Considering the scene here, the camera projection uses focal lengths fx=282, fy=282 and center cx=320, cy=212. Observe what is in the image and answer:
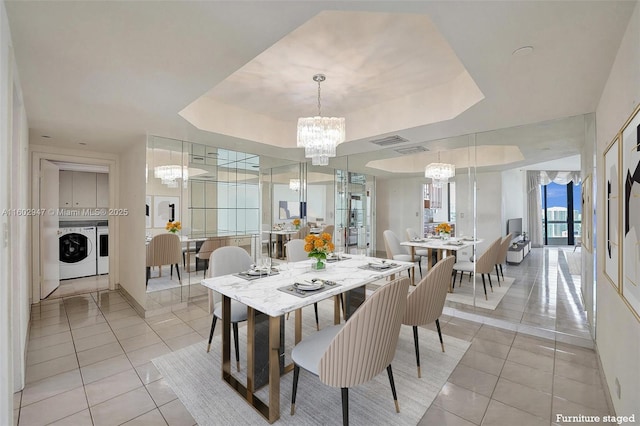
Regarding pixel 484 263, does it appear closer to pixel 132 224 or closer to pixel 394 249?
pixel 394 249

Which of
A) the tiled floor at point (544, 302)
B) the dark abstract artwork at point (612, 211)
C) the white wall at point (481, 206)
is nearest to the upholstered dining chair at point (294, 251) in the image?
the tiled floor at point (544, 302)

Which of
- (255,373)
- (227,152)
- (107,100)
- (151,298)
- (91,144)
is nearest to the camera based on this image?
(255,373)

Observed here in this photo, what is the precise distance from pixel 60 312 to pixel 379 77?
4.97 metres

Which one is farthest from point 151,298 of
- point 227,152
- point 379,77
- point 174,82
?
point 379,77

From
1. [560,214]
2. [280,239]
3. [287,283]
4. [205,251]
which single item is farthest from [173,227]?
[560,214]

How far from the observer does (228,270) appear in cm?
284

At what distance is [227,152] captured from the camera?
176 inches

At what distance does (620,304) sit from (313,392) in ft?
6.65

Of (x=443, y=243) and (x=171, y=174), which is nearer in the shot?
(x=171, y=174)

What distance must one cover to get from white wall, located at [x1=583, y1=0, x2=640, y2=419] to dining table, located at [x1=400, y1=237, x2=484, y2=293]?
4.97 feet

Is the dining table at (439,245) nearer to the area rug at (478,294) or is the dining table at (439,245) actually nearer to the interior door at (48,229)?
the area rug at (478,294)

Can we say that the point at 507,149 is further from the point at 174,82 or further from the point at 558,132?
the point at 174,82

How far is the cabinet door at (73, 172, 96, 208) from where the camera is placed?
222 inches

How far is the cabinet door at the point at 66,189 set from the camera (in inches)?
216
